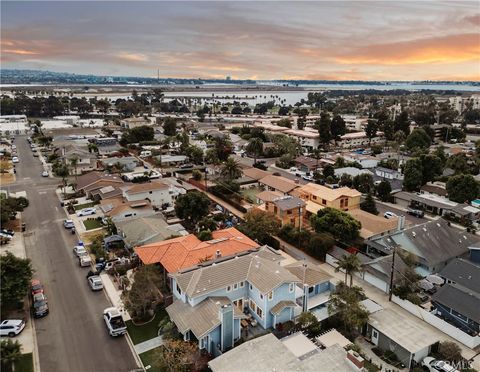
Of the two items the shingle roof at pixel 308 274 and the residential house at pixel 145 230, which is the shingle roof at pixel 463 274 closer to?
the shingle roof at pixel 308 274

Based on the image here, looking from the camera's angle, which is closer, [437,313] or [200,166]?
[437,313]

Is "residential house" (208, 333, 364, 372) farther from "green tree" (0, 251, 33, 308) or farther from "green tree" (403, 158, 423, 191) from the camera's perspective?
"green tree" (403, 158, 423, 191)

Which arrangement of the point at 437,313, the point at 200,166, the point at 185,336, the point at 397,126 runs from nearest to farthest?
the point at 185,336 < the point at 437,313 < the point at 200,166 < the point at 397,126

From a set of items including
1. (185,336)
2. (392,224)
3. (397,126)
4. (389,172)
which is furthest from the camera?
(397,126)

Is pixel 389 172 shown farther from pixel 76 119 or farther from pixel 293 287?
pixel 76 119

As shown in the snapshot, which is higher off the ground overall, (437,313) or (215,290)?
(215,290)

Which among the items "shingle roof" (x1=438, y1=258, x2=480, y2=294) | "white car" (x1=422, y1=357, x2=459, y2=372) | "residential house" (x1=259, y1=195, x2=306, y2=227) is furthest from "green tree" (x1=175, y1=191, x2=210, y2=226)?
"white car" (x1=422, y1=357, x2=459, y2=372)

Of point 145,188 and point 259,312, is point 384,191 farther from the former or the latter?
point 259,312

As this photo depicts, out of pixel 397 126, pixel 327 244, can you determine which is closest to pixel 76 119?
pixel 397 126
